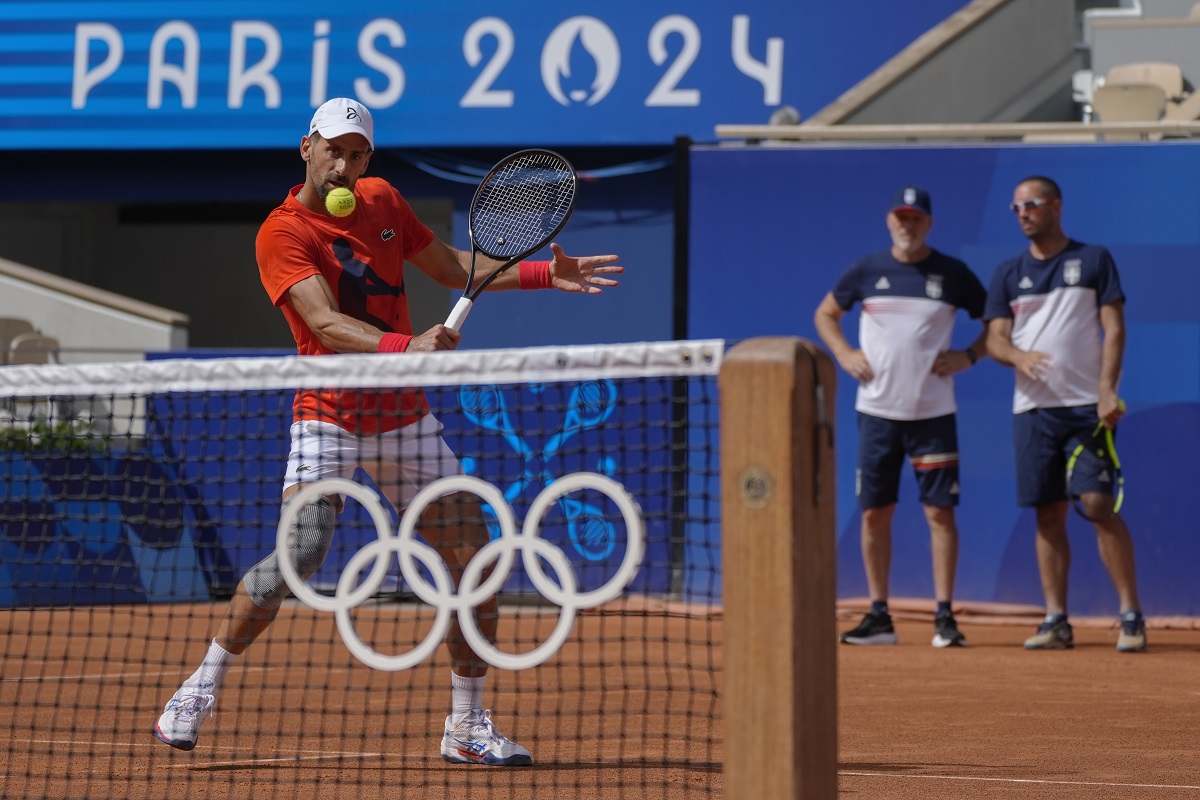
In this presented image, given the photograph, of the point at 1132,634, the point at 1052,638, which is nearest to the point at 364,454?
the point at 1052,638

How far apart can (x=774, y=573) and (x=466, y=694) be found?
2152mm

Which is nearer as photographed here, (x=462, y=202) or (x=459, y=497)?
(x=459, y=497)

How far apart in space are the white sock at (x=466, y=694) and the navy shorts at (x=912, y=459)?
13.3 ft

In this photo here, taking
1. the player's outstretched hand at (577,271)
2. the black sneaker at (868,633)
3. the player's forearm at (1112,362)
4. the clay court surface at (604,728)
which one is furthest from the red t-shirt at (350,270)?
the player's forearm at (1112,362)

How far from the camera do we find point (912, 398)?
27.2ft

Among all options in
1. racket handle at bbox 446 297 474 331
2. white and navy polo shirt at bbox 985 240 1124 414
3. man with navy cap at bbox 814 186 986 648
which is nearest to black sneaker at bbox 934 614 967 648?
man with navy cap at bbox 814 186 986 648

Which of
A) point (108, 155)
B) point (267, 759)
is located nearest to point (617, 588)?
point (267, 759)

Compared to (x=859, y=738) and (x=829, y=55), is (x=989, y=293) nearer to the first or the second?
(x=859, y=738)

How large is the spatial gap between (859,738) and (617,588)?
2.62 m

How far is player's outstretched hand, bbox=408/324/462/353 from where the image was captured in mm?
4180

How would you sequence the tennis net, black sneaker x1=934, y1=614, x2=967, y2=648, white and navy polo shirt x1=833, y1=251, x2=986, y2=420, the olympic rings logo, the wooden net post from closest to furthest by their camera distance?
the wooden net post
the olympic rings logo
the tennis net
black sneaker x1=934, y1=614, x2=967, y2=648
white and navy polo shirt x1=833, y1=251, x2=986, y2=420

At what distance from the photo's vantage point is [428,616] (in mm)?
9273

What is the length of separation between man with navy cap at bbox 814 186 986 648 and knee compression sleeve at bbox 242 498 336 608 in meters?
4.40

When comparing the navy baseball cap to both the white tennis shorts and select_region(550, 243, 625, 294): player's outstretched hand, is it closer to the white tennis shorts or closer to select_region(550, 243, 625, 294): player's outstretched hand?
select_region(550, 243, 625, 294): player's outstretched hand
